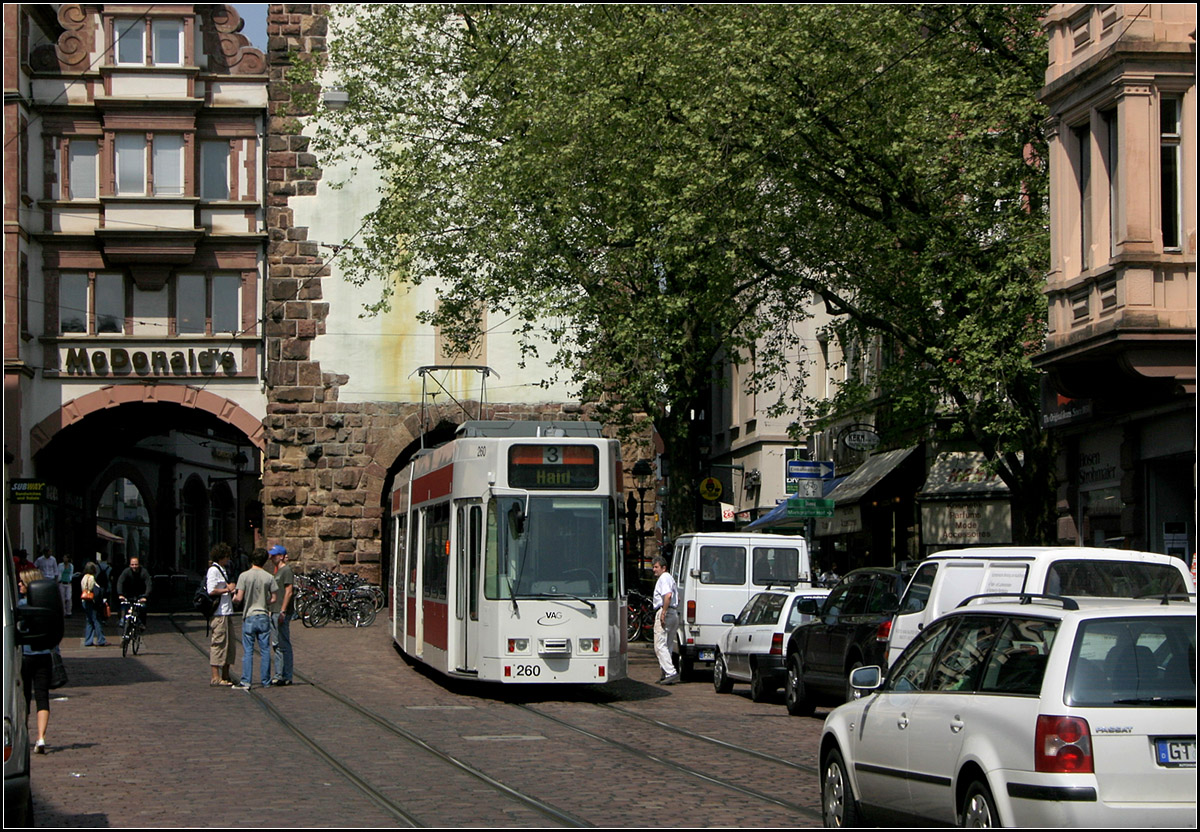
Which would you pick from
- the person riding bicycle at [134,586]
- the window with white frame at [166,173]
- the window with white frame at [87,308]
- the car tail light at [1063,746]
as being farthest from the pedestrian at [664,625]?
the window with white frame at [166,173]

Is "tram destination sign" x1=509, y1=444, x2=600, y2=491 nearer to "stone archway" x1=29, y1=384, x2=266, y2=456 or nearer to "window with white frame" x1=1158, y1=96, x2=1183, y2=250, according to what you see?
"window with white frame" x1=1158, y1=96, x2=1183, y2=250

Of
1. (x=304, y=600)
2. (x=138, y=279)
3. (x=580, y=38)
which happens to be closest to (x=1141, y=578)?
(x=580, y=38)

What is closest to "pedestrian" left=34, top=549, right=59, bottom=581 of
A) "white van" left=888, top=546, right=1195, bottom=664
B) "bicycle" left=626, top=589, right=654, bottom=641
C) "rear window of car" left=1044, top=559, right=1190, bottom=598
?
"bicycle" left=626, top=589, right=654, bottom=641

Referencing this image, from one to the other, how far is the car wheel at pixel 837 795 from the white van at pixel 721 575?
542 inches

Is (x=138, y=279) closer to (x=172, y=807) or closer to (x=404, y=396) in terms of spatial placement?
(x=404, y=396)

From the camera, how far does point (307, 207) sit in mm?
39312

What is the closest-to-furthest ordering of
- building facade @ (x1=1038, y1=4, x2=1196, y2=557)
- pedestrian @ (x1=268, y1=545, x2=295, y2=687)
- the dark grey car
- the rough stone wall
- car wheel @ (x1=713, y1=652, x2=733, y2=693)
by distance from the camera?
1. the dark grey car
2. building facade @ (x1=1038, y1=4, x2=1196, y2=557)
3. pedestrian @ (x1=268, y1=545, x2=295, y2=687)
4. car wheel @ (x1=713, y1=652, x2=733, y2=693)
5. the rough stone wall

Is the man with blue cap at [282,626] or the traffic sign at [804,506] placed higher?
the traffic sign at [804,506]

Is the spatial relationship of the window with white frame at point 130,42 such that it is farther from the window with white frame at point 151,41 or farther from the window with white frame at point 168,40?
the window with white frame at point 168,40

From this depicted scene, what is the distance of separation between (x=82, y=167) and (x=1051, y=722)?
36.6 m

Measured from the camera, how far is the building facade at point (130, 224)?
39.8 meters

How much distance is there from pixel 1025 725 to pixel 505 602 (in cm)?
1178

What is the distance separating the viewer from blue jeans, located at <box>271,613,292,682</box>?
21.0 m

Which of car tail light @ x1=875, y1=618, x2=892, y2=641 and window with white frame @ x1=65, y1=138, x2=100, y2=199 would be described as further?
window with white frame @ x1=65, y1=138, x2=100, y2=199
